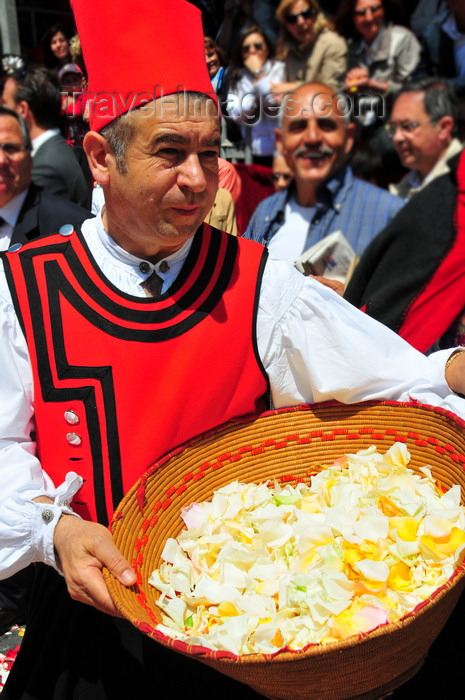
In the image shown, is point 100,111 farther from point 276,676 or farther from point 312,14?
point 312,14

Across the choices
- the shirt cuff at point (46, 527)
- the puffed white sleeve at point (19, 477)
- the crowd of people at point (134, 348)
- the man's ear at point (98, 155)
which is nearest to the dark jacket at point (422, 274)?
the crowd of people at point (134, 348)

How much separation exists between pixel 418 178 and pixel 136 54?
3.75 metres

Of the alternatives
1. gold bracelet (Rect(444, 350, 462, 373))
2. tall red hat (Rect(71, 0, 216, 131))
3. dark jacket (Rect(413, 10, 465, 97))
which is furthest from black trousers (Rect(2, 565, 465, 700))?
dark jacket (Rect(413, 10, 465, 97))

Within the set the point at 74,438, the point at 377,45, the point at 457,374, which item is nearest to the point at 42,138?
the point at 377,45

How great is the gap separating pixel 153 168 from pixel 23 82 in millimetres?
4114

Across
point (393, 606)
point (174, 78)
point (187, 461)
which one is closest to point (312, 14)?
point (174, 78)

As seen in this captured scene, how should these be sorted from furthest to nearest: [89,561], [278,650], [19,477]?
[19,477]
[89,561]
[278,650]

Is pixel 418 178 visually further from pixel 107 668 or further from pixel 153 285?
pixel 107 668

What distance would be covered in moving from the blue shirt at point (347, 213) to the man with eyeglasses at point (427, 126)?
57cm

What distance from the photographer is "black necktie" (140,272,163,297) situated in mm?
1885

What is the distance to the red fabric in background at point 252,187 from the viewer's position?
475 centimetres

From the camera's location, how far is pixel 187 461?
1.80 metres

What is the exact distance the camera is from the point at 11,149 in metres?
3.86

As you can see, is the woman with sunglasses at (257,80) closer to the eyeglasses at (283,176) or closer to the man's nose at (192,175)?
the eyeglasses at (283,176)
